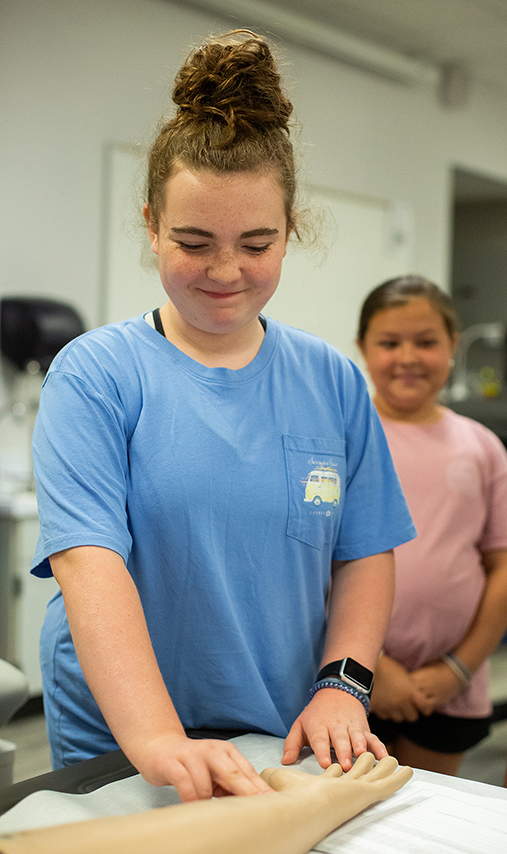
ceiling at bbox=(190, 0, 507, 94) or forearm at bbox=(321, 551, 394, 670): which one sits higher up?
ceiling at bbox=(190, 0, 507, 94)

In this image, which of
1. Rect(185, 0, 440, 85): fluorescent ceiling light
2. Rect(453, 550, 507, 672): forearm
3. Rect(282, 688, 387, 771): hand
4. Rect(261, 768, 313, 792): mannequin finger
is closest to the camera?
Rect(261, 768, 313, 792): mannequin finger

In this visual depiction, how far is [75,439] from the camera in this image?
78 cm

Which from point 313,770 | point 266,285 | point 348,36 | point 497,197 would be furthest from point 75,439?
point 497,197

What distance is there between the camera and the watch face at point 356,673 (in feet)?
2.90

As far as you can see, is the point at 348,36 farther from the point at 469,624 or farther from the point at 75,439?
the point at 75,439

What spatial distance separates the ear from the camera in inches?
34.3

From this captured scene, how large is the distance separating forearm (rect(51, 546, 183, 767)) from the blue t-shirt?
0.08 ft

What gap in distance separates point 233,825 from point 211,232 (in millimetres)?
531

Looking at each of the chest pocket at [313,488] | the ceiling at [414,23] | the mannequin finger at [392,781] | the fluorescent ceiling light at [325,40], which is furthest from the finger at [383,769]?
the ceiling at [414,23]

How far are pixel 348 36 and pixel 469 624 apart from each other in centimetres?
316

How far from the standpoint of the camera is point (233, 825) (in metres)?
0.58

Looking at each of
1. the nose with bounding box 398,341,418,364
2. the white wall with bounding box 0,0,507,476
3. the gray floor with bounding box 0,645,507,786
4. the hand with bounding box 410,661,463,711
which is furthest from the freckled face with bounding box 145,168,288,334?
the white wall with bounding box 0,0,507,476

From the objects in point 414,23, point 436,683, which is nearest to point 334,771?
point 436,683

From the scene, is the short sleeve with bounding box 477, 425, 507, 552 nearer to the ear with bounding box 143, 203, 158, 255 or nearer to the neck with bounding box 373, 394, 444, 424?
the neck with bounding box 373, 394, 444, 424
